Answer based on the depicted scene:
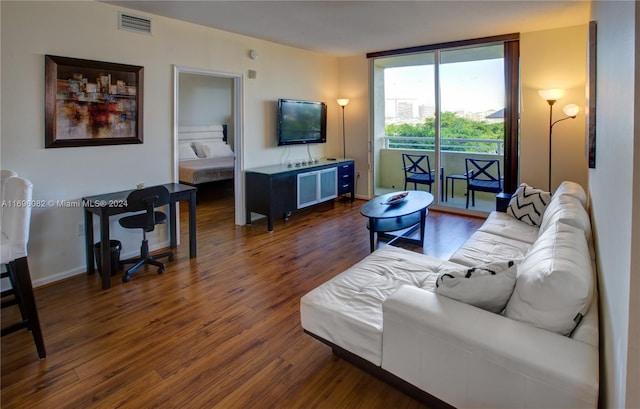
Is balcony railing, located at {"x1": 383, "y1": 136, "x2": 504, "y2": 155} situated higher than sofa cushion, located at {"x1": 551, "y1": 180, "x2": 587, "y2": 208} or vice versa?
balcony railing, located at {"x1": 383, "y1": 136, "x2": 504, "y2": 155}

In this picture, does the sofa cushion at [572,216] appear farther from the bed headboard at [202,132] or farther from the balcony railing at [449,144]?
the bed headboard at [202,132]

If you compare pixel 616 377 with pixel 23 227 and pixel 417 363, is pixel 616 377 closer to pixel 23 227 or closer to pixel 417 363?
pixel 417 363

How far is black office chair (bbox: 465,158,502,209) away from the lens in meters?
5.39

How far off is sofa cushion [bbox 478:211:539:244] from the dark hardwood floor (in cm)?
61

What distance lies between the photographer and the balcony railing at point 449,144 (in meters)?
5.50

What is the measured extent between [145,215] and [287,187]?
2122 millimetres

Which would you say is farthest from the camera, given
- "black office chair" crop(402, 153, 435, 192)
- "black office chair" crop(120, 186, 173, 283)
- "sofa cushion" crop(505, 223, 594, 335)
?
"black office chair" crop(402, 153, 435, 192)

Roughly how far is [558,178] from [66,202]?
5629 mm

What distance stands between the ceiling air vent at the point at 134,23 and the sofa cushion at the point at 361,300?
318cm

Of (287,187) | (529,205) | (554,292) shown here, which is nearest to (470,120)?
(529,205)

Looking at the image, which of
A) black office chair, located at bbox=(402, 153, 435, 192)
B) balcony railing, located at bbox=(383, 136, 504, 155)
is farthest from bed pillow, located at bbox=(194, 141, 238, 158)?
black office chair, located at bbox=(402, 153, 435, 192)

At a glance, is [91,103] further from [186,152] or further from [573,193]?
[573,193]

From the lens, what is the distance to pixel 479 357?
4.81 ft

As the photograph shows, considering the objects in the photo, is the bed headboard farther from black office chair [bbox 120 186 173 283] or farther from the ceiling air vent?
black office chair [bbox 120 186 173 283]
